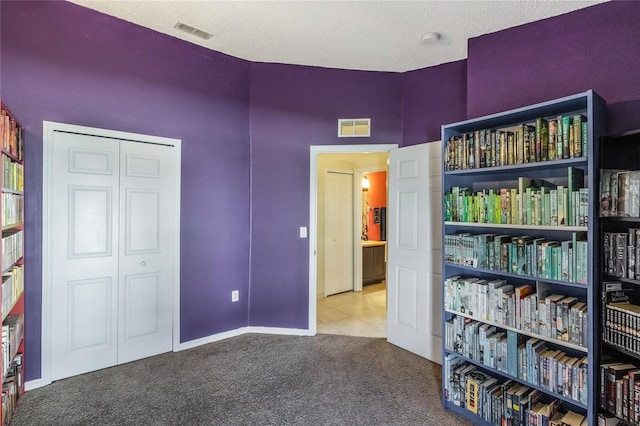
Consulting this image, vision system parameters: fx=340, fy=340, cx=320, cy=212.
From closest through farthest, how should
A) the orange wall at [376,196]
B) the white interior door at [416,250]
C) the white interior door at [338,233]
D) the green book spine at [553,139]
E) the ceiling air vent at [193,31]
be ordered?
the green book spine at [553,139], the ceiling air vent at [193,31], the white interior door at [416,250], the white interior door at [338,233], the orange wall at [376,196]

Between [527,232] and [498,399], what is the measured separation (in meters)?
1.08

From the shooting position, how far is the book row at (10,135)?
6.48 ft

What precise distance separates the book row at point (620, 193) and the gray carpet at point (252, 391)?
5.14 feet

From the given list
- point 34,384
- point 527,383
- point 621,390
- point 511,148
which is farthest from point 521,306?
point 34,384

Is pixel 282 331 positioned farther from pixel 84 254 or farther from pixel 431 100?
pixel 431 100

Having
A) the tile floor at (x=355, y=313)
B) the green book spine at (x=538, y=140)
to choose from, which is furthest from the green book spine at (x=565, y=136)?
the tile floor at (x=355, y=313)

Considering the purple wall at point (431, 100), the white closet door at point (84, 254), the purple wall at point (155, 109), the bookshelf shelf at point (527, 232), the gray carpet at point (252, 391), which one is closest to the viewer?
the bookshelf shelf at point (527, 232)

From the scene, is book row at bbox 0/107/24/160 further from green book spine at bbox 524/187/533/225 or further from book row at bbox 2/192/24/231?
green book spine at bbox 524/187/533/225

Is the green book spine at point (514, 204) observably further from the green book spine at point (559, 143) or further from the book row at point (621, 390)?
the book row at point (621, 390)

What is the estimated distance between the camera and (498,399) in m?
2.09

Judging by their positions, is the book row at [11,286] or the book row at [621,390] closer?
the book row at [621,390]

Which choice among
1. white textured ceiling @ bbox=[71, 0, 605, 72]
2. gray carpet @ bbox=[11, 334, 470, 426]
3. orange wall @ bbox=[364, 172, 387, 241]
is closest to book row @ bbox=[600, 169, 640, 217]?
white textured ceiling @ bbox=[71, 0, 605, 72]

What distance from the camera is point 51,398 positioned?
2.40 meters

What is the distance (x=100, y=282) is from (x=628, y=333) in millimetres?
3500
